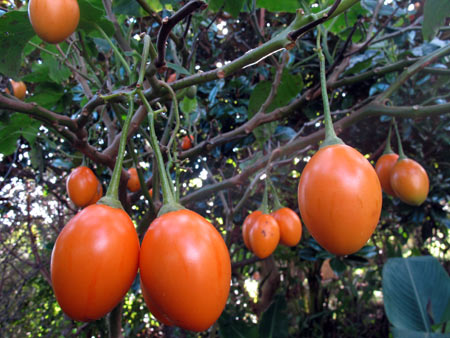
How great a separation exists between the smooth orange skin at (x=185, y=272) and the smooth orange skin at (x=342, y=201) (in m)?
0.17

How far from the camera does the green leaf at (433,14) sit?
2.09 ft

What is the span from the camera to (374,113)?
3.11 ft

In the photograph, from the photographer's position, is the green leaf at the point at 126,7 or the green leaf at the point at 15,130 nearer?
the green leaf at the point at 126,7

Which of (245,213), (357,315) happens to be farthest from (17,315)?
(357,315)

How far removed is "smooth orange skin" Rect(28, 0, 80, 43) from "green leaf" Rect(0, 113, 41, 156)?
63 cm

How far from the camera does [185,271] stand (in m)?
0.43

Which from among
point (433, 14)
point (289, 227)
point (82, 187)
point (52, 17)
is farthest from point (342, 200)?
point (82, 187)

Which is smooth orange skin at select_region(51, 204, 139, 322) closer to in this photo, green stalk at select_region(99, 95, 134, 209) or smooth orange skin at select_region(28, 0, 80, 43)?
green stalk at select_region(99, 95, 134, 209)

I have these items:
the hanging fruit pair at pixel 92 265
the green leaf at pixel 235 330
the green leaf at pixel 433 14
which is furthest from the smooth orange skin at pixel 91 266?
the green leaf at pixel 235 330

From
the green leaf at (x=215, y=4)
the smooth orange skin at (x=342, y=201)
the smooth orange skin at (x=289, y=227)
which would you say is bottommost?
the smooth orange skin at (x=289, y=227)

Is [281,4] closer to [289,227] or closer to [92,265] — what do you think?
[289,227]

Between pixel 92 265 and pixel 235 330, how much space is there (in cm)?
147

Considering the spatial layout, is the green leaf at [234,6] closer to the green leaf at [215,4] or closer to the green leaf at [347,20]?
the green leaf at [215,4]

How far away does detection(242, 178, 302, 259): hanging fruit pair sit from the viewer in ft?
4.05
